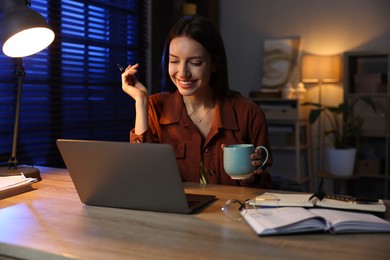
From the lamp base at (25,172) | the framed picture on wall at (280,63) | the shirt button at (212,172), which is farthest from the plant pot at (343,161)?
the lamp base at (25,172)

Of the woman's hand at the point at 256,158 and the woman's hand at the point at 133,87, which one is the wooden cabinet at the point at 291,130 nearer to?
the woman's hand at the point at 133,87

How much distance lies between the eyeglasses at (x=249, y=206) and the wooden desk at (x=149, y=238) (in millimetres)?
27

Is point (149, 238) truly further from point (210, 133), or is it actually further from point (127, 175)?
point (210, 133)

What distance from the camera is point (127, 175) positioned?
1.14 metres

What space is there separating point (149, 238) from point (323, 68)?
3259mm

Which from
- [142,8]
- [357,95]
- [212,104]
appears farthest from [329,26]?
[212,104]

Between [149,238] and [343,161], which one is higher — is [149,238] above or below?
above

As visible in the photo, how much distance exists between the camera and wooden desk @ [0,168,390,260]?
875 mm

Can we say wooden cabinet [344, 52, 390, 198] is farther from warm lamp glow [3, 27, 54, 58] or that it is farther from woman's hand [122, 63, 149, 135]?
warm lamp glow [3, 27, 54, 58]

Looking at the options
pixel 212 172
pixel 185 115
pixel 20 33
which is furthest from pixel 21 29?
pixel 212 172

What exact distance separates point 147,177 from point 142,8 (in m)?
2.87

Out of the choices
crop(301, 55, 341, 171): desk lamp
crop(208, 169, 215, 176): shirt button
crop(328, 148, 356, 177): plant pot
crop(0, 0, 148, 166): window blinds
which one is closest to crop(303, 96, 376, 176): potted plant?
crop(328, 148, 356, 177): plant pot

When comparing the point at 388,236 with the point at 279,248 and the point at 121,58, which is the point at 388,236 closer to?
the point at 279,248

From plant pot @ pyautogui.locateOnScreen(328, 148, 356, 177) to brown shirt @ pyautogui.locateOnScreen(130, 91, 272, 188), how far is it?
2142mm
